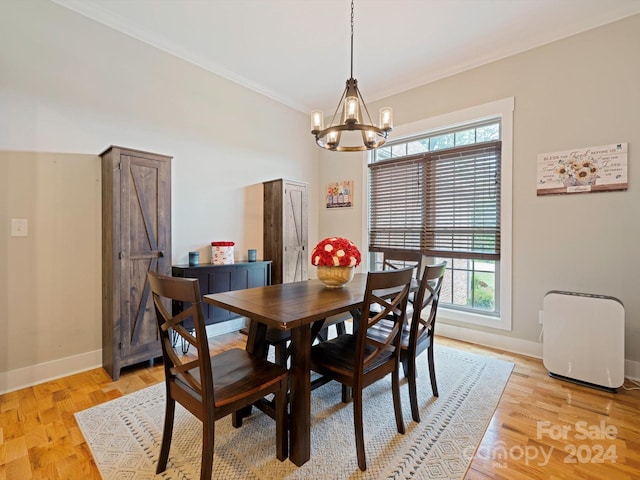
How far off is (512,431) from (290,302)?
154 cm

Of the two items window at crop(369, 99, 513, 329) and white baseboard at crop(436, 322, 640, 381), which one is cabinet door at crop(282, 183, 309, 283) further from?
white baseboard at crop(436, 322, 640, 381)

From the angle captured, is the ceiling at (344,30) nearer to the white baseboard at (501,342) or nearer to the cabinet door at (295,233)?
the cabinet door at (295,233)

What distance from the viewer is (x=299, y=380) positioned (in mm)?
1434

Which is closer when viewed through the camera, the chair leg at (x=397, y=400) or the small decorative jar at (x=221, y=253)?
the chair leg at (x=397, y=400)

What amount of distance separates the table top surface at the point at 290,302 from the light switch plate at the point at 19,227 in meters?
1.70

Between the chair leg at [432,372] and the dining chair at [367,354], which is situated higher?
the dining chair at [367,354]

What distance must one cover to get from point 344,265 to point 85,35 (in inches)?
114

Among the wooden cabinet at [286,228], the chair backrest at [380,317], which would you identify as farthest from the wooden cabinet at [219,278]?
the chair backrest at [380,317]

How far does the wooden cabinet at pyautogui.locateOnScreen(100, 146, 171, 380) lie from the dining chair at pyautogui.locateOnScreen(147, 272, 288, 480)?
129 cm

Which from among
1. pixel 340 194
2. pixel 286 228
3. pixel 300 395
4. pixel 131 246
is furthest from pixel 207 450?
pixel 340 194

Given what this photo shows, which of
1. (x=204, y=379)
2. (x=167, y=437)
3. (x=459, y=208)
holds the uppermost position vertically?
(x=459, y=208)

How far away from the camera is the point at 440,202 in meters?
3.48

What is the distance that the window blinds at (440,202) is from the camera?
10.3 ft

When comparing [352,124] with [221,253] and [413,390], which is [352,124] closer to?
[413,390]
